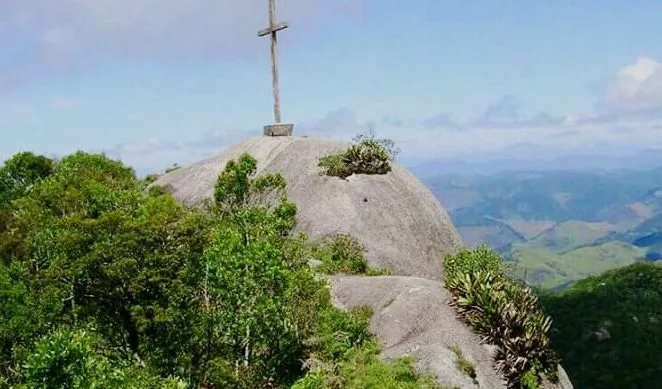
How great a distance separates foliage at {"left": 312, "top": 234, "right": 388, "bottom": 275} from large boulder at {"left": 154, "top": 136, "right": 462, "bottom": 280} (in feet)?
2.71

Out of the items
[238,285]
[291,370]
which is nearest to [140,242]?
[238,285]

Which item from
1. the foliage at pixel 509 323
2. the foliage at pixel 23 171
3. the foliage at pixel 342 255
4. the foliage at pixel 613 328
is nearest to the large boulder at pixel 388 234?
the foliage at pixel 509 323

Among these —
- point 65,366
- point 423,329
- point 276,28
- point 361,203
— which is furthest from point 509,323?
point 276,28

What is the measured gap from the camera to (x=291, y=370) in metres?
24.1

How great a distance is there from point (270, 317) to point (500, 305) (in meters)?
7.21

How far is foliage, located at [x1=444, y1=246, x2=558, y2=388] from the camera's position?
73.9ft

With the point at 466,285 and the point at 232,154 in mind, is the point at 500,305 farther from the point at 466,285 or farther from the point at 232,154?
the point at 232,154

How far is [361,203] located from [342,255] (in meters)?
5.14

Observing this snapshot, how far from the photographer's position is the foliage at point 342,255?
104 ft

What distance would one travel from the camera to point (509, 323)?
22953 mm

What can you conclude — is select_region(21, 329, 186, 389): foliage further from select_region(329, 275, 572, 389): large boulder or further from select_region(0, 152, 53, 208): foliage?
select_region(0, 152, 53, 208): foliage

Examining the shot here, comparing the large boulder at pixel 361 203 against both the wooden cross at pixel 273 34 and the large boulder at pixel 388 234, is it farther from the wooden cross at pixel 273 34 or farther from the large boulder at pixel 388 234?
the wooden cross at pixel 273 34

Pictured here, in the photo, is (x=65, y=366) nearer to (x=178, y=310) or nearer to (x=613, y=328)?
(x=178, y=310)

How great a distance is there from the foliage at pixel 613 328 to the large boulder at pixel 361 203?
221 feet
